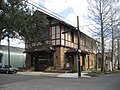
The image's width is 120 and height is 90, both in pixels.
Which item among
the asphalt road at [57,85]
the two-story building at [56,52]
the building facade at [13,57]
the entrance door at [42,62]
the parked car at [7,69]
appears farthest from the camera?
the building facade at [13,57]

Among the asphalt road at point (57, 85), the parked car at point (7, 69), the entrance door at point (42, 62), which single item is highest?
the entrance door at point (42, 62)

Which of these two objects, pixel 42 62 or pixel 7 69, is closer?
pixel 7 69

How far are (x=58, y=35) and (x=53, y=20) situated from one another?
3150mm

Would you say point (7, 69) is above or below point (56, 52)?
below

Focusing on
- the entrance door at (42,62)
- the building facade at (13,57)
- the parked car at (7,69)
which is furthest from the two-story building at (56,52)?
the building facade at (13,57)

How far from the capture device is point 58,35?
49.4m

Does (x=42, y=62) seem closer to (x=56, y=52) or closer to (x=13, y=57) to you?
(x=56, y=52)

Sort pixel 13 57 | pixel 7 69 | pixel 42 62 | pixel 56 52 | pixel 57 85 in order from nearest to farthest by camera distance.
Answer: pixel 57 85, pixel 7 69, pixel 56 52, pixel 42 62, pixel 13 57

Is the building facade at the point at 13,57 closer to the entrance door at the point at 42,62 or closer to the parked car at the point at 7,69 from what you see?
the entrance door at the point at 42,62

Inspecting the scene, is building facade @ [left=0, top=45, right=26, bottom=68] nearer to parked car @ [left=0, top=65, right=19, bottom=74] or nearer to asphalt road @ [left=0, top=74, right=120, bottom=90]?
parked car @ [left=0, top=65, right=19, bottom=74]

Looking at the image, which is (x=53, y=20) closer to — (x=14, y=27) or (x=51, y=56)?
(x=51, y=56)

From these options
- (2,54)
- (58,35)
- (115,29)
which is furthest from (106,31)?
(2,54)

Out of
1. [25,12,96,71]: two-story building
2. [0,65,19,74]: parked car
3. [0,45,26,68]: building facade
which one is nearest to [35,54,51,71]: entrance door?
[25,12,96,71]: two-story building

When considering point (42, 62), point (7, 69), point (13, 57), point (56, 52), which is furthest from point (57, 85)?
point (13, 57)
